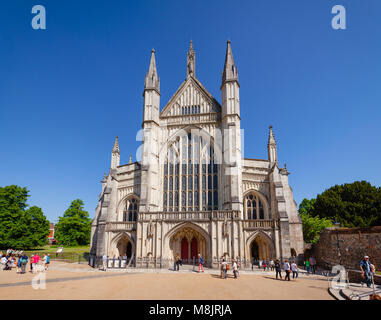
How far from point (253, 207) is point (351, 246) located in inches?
369

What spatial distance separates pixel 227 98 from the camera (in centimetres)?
2784

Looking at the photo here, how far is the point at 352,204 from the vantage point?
119 feet

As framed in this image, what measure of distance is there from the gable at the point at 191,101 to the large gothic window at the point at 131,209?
1062cm

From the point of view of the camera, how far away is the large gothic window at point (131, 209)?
28.6m

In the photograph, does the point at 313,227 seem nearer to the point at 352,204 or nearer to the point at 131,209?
the point at 352,204

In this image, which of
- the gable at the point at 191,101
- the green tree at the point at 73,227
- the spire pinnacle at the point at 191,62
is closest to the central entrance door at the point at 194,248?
the gable at the point at 191,101

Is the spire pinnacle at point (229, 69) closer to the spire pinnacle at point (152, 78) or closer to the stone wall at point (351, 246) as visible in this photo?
the spire pinnacle at point (152, 78)

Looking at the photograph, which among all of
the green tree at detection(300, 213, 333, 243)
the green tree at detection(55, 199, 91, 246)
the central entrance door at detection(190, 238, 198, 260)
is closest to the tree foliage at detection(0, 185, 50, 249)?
the green tree at detection(55, 199, 91, 246)

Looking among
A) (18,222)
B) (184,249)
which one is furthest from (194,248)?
(18,222)

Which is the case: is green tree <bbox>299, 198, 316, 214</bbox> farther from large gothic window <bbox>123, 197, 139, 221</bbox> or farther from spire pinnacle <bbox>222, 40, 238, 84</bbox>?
large gothic window <bbox>123, 197, 139, 221</bbox>
